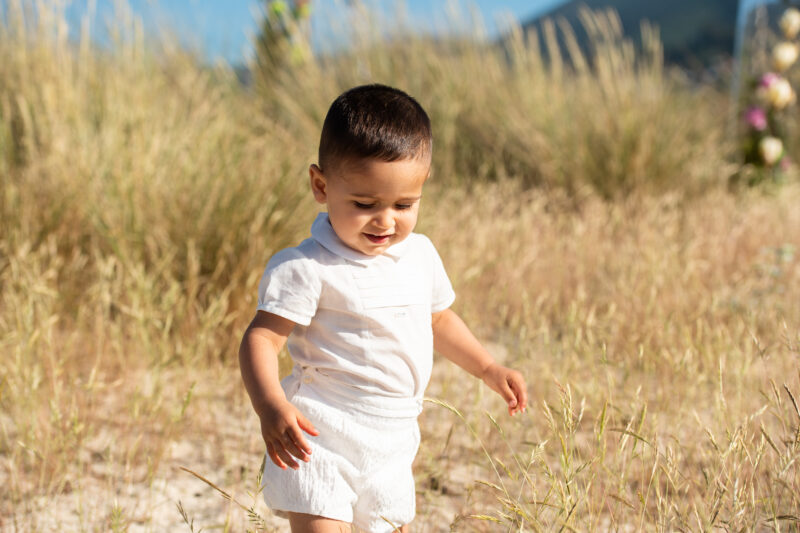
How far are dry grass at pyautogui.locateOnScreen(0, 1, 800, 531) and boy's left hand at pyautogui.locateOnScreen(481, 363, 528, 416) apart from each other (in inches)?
5.6

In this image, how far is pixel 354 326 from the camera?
1.46 metres

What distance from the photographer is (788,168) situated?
244 inches

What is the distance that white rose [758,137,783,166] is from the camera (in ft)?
19.2

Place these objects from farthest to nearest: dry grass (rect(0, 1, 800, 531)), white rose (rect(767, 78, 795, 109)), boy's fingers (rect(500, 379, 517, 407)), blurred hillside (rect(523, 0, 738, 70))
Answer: blurred hillside (rect(523, 0, 738, 70)), white rose (rect(767, 78, 795, 109)), dry grass (rect(0, 1, 800, 531)), boy's fingers (rect(500, 379, 517, 407))

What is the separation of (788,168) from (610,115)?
1927 millimetres

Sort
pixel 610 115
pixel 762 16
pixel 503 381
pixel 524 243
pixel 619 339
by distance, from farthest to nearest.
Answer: pixel 762 16
pixel 610 115
pixel 524 243
pixel 619 339
pixel 503 381

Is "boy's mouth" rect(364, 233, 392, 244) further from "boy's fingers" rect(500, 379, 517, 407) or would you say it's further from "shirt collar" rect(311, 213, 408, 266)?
"boy's fingers" rect(500, 379, 517, 407)

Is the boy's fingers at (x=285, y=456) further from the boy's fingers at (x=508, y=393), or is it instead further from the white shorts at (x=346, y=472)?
the boy's fingers at (x=508, y=393)

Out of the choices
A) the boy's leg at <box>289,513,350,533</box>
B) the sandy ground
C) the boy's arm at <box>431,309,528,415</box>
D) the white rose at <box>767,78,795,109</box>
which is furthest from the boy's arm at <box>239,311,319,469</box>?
the white rose at <box>767,78,795,109</box>

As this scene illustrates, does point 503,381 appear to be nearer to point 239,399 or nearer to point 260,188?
point 239,399

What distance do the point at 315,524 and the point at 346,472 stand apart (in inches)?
4.2

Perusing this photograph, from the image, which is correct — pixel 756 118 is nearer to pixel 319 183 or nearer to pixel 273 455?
pixel 319 183

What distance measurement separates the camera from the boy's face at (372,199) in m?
1.41

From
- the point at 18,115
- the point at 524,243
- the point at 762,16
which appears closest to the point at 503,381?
the point at 524,243
